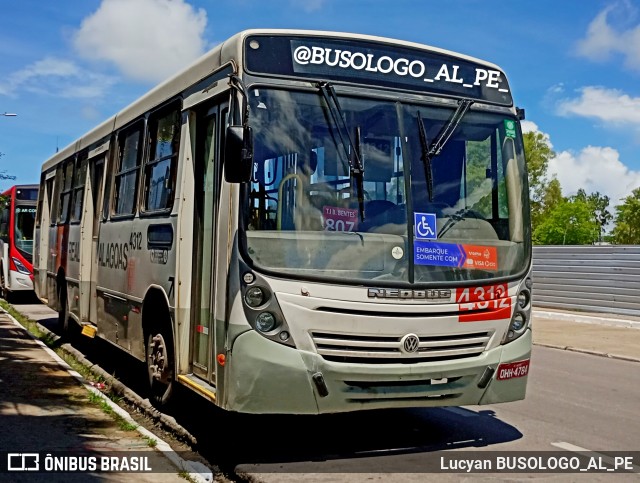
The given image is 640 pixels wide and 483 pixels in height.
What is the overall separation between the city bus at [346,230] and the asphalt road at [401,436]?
0.50 m

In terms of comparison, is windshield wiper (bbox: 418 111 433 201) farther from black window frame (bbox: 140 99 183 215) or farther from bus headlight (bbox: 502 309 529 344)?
black window frame (bbox: 140 99 183 215)

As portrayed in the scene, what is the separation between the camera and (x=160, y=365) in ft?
26.1

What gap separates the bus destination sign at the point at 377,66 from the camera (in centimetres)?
632

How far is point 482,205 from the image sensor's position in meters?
6.81

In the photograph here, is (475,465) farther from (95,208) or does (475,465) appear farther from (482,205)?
(95,208)

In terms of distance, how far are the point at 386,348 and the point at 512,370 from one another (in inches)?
48.8

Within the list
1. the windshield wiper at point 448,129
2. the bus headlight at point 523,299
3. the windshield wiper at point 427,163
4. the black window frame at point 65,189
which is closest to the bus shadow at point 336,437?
the bus headlight at point 523,299

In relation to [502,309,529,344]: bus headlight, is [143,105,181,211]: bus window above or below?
above

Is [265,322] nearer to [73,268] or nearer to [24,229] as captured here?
[73,268]

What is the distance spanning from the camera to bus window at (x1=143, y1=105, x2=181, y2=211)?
25.7 ft

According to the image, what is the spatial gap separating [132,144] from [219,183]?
135 inches

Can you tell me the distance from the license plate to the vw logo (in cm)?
85

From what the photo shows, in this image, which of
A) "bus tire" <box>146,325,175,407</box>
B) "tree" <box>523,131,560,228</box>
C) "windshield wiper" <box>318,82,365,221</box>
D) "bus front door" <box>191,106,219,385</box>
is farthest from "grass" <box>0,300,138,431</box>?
"tree" <box>523,131,560,228</box>

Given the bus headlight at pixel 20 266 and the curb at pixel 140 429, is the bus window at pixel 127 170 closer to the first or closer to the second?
the curb at pixel 140 429
